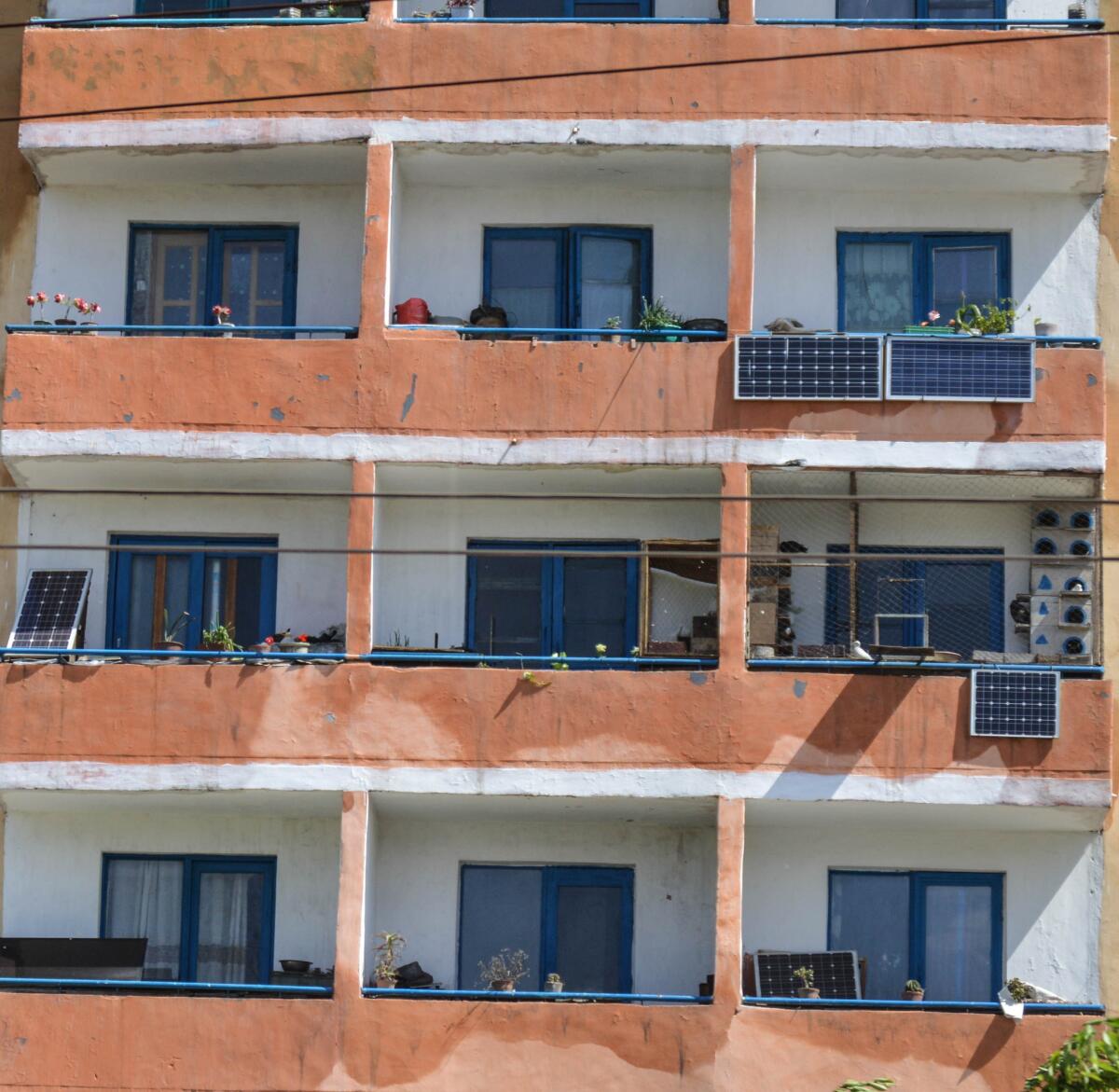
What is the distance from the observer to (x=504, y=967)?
928 inches

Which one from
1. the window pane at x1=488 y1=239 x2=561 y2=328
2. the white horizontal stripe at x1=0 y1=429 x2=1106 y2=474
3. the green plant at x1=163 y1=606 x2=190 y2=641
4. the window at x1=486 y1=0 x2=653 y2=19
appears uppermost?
the window at x1=486 y1=0 x2=653 y2=19

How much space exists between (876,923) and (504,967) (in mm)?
3749

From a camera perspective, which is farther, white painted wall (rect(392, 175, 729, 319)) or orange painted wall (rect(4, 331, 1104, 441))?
white painted wall (rect(392, 175, 729, 319))

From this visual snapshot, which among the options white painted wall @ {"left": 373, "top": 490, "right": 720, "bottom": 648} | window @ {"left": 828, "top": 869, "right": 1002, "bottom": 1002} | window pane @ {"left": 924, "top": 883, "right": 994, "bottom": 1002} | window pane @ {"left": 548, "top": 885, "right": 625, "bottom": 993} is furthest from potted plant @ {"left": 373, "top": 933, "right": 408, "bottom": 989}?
window pane @ {"left": 924, "top": 883, "right": 994, "bottom": 1002}

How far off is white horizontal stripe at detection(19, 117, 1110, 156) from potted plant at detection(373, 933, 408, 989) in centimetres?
798

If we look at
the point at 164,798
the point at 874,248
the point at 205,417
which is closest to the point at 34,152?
the point at 205,417

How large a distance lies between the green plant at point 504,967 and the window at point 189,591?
162 inches

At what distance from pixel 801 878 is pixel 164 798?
6.41m

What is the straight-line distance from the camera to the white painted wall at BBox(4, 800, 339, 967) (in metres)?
23.8

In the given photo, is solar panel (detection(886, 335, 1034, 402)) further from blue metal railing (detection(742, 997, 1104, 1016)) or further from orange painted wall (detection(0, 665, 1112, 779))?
blue metal railing (detection(742, 997, 1104, 1016))

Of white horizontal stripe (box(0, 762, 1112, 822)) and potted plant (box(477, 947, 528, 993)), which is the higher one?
white horizontal stripe (box(0, 762, 1112, 822))

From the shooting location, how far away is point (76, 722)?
902 inches

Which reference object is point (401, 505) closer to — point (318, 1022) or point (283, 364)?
point (283, 364)

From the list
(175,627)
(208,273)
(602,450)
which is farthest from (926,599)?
(208,273)
